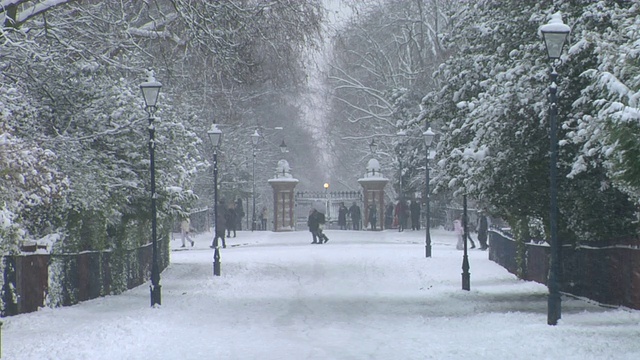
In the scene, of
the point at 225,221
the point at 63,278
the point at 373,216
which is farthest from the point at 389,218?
the point at 63,278

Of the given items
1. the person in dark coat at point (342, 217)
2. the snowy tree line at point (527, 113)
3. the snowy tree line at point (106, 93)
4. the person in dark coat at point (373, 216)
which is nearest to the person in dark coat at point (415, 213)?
the person in dark coat at point (373, 216)

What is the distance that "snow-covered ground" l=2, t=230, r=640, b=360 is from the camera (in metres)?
14.5

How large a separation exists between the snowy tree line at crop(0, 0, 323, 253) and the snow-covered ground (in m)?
1.79

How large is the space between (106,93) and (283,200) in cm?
3714

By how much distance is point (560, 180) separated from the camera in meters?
19.9

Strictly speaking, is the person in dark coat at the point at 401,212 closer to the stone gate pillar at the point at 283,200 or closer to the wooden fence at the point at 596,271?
the stone gate pillar at the point at 283,200

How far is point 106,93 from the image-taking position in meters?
23.6

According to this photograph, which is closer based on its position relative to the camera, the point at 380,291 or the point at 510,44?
the point at 510,44

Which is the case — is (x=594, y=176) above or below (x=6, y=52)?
below

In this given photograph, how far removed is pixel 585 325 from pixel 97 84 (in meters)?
11.7

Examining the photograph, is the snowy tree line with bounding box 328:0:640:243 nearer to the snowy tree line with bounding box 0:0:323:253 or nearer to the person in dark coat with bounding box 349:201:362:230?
the snowy tree line with bounding box 0:0:323:253

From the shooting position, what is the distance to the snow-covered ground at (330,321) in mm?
14547

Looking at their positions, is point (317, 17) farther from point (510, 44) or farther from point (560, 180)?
point (560, 180)

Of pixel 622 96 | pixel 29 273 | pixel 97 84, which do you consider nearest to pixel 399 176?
pixel 97 84
